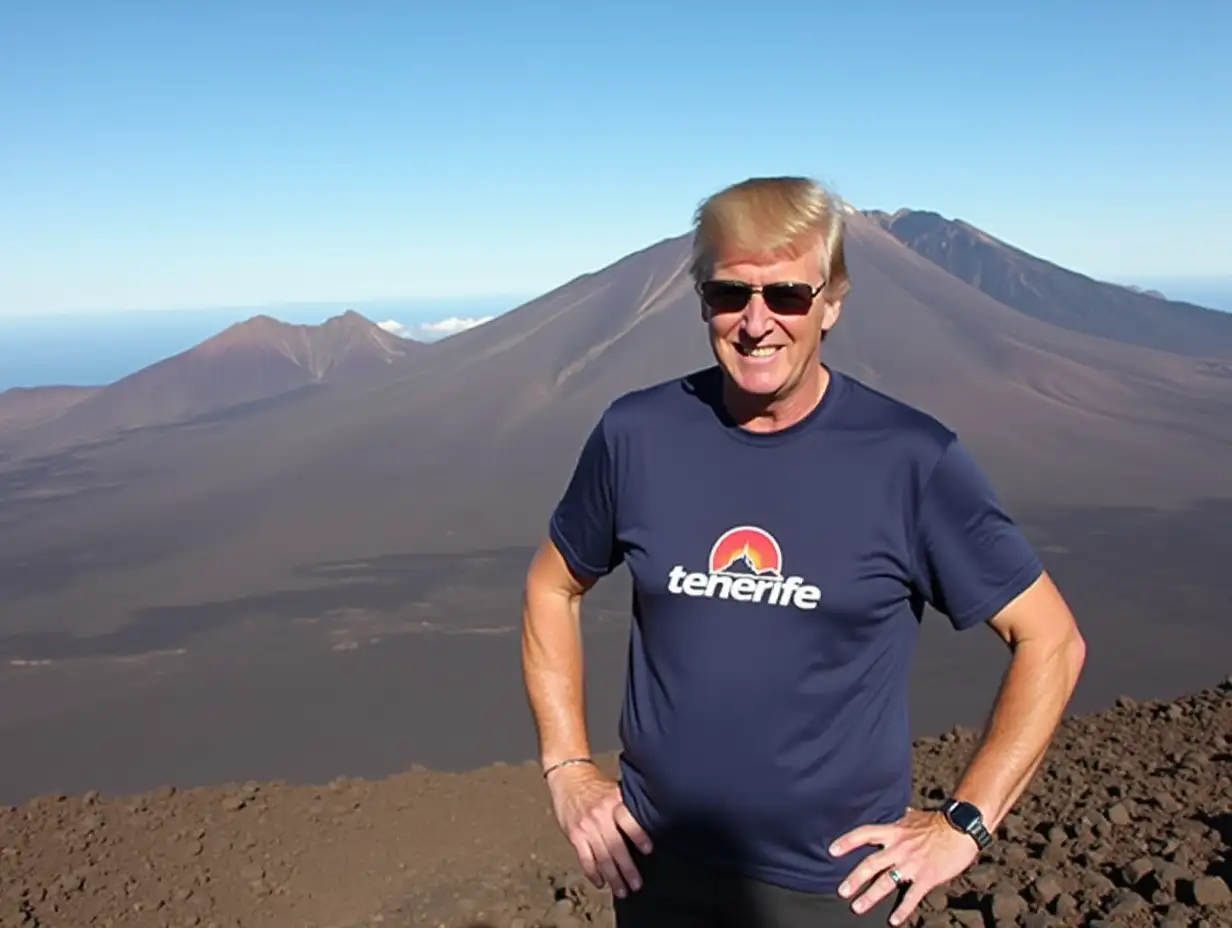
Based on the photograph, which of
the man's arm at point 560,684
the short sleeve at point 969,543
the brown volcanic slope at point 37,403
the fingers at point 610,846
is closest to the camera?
the short sleeve at point 969,543

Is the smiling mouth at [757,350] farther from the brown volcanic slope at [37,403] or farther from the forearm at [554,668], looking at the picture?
the brown volcanic slope at [37,403]

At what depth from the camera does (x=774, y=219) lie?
183cm

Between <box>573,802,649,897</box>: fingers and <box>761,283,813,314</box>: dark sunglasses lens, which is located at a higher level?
<box>761,283,813,314</box>: dark sunglasses lens

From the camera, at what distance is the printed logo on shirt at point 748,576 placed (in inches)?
70.7

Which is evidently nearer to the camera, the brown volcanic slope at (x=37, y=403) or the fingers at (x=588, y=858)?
the fingers at (x=588, y=858)

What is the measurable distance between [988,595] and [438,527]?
3273 cm

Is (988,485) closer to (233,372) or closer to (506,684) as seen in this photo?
(506,684)

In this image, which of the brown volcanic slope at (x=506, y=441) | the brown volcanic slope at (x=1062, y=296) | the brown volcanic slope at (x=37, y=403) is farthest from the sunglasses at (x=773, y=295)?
the brown volcanic slope at (x=1062, y=296)

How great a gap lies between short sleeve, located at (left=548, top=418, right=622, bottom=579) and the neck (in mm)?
246

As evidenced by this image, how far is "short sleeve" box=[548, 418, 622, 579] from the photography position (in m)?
2.01

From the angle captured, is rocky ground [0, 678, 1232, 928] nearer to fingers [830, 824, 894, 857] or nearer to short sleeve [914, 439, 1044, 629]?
fingers [830, 824, 894, 857]

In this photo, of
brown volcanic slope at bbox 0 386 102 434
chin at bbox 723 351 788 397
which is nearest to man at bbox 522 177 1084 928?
chin at bbox 723 351 788 397

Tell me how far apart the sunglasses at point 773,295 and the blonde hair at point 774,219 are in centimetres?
5

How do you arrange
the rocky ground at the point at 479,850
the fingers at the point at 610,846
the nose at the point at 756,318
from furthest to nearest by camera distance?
the rocky ground at the point at 479,850
the fingers at the point at 610,846
the nose at the point at 756,318
